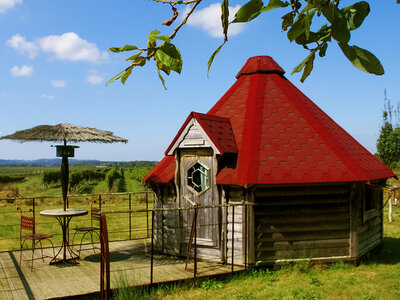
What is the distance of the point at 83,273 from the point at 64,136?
10.5ft

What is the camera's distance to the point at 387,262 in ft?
34.5

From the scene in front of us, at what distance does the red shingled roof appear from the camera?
29.9 feet

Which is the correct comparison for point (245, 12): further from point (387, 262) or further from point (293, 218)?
point (387, 262)

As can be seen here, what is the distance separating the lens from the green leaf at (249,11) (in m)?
1.35

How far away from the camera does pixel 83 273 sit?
8625 mm

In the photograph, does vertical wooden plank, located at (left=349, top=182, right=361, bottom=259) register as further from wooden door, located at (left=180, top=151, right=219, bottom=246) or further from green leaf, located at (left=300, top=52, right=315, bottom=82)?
green leaf, located at (left=300, top=52, right=315, bottom=82)

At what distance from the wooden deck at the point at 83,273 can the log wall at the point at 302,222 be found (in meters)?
1.12

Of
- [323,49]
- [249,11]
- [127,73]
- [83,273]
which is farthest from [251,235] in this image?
[249,11]

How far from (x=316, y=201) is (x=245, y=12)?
341 inches

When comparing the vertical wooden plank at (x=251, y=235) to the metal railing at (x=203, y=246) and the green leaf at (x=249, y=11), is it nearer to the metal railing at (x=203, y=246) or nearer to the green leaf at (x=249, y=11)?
the metal railing at (x=203, y=246)

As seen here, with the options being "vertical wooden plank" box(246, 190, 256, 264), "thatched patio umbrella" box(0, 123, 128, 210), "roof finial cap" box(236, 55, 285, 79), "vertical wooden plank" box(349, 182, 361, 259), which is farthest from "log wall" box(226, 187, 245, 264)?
"roof finial cap" box(236, 55, 285, 79)

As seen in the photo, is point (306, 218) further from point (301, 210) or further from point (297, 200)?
point (297, 200)

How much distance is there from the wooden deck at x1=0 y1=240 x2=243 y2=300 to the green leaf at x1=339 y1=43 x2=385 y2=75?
22.8ft

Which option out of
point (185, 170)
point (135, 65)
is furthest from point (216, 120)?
point (135, 65)
